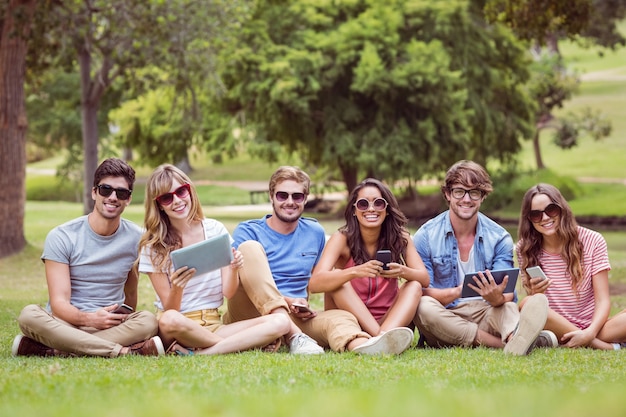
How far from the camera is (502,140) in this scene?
37.6 metres

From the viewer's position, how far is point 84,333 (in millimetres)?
7461

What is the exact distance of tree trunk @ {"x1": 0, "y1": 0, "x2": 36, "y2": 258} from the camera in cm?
1952

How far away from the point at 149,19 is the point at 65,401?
55.3 feet

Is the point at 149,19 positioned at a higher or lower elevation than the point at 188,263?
higher

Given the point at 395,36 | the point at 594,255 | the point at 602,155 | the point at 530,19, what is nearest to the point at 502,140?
the point at 395,36

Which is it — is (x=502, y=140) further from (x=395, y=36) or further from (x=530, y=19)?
(x=530, y=19)

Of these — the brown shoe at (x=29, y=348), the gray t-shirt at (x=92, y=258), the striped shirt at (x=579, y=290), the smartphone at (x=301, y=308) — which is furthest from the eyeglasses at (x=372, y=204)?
the brown shoe at (x=29, y=348)

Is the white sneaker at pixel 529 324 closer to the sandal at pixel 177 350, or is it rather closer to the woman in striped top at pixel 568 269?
the woman in striped top at pixel 568 269

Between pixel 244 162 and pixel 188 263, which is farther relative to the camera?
pixel 244 162

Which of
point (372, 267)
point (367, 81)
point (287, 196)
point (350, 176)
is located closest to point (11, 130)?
point (287, 196)

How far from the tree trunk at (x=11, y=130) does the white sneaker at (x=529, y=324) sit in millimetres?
14445

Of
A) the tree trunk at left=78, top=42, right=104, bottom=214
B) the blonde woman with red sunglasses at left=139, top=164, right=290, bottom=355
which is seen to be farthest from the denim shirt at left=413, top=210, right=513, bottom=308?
the tree trunk at left=78, top=42, right=104, bottom=214

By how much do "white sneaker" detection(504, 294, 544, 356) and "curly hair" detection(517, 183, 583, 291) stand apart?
1.01 metres

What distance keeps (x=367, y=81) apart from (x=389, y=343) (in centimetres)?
2417
